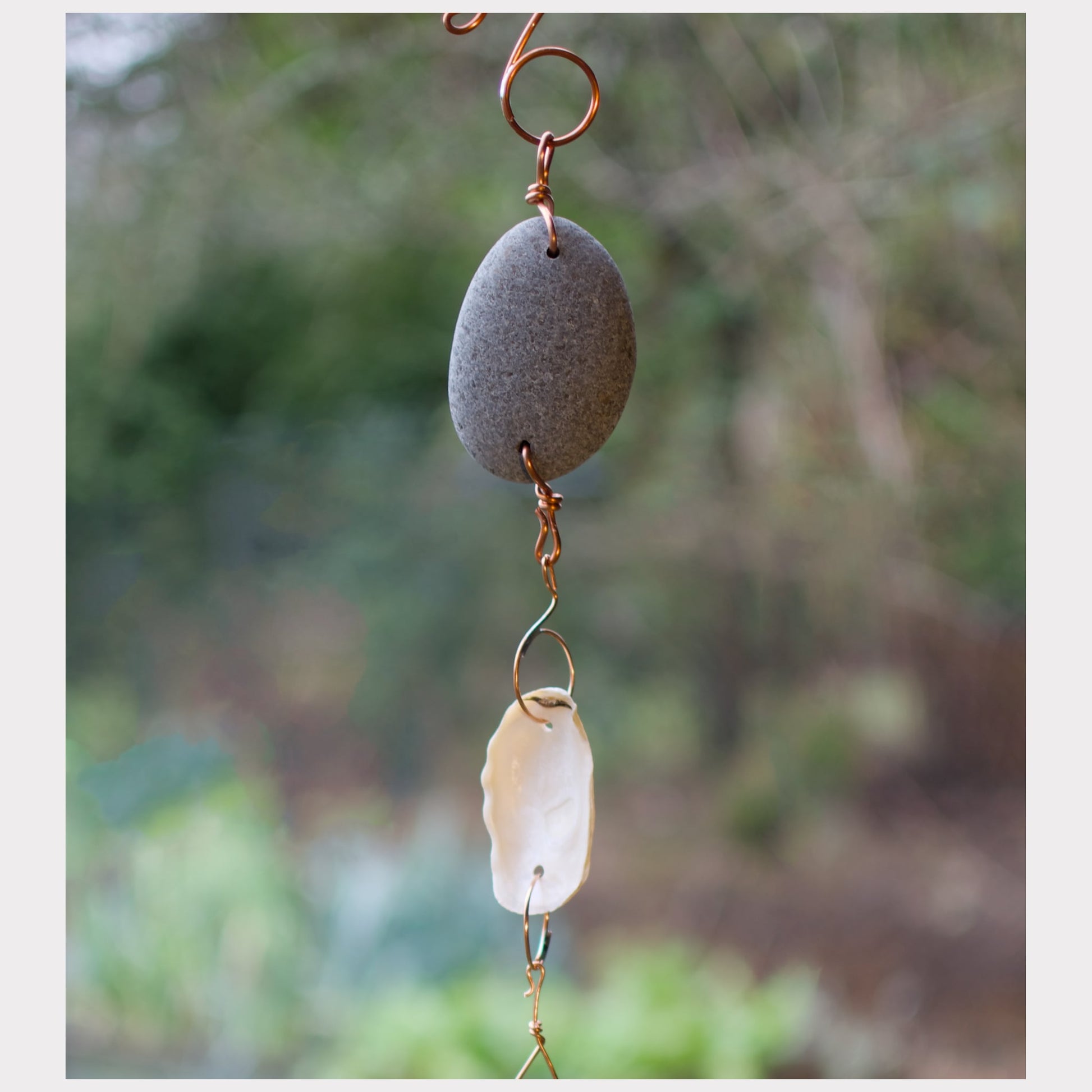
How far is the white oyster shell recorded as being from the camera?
17.3 inches

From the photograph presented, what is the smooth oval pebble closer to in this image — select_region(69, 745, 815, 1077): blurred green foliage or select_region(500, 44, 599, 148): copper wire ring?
select_region(500, 44, 599, 148): copper wire ring

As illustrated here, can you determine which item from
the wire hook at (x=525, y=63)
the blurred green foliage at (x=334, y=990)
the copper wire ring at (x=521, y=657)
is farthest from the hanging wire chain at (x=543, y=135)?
the blurred green foliage at (x=334, y=990)

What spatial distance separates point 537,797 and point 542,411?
0.17m

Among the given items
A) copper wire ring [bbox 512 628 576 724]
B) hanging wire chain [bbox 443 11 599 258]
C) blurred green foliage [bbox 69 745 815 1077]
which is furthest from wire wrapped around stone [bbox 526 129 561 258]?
blurred green foliage [bbox 69 745 815 1077]

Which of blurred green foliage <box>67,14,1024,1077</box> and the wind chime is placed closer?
the wind chime

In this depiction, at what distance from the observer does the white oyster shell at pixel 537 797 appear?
17.3 inches

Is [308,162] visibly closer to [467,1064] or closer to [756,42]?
[756,42]

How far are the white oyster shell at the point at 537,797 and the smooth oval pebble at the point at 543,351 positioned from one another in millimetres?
112

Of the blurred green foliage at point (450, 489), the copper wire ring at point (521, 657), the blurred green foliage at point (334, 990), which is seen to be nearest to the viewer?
the copper wire ring at point (521, 657)

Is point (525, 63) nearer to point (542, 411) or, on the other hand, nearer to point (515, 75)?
point (515, 75)

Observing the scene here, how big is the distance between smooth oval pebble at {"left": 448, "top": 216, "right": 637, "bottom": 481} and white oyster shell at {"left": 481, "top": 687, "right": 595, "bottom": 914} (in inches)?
4.4

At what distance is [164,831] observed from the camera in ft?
5.41

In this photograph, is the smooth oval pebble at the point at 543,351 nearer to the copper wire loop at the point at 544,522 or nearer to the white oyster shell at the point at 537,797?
the copper wire loop at the point at 544,522

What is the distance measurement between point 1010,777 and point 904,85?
1.25m
